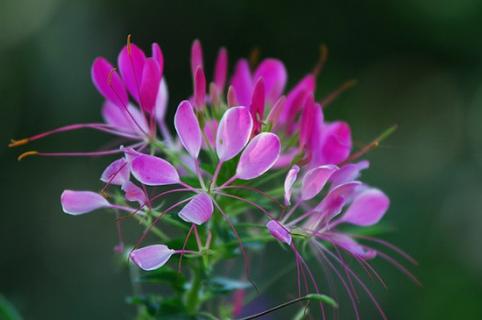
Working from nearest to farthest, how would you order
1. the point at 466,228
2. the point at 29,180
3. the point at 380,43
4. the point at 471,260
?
1. the point at 471,260
2. the point at 466,228
3. the point at 29,180
4. the point at 380,43

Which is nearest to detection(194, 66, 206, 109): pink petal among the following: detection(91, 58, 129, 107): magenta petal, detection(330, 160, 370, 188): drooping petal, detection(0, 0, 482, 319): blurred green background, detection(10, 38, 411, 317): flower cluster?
detection(10, 38, 411, 317): flower cluster

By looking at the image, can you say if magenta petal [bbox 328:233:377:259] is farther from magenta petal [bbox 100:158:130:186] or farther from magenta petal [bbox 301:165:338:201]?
magenta petal [bbox 100:158:130:186]

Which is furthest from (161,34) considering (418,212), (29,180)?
(418,212)

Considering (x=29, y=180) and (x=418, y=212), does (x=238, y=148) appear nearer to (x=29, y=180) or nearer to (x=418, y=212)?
(x=418, y=212)

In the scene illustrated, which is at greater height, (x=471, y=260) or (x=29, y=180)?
(x=29, y=180)

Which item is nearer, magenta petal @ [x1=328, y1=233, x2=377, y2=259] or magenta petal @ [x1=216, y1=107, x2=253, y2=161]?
magenta petal @ [x1=216, y1=107, x2=253, y2=161]

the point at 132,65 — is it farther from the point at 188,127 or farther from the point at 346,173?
the point at 346,173
